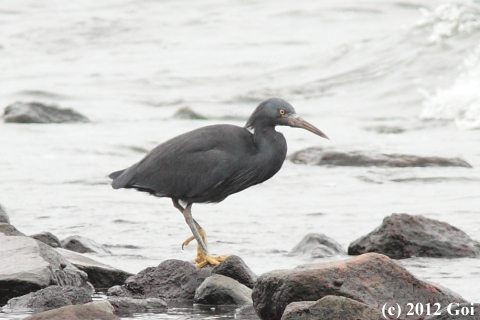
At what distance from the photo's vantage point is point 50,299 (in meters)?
5.46

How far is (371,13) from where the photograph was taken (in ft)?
80.2

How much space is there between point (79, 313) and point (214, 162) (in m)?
2.18

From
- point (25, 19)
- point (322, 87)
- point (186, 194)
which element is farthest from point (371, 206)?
point (25, 19)

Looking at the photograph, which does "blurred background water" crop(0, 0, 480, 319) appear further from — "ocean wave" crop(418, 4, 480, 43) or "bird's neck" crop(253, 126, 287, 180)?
"bird's neck" crop(253, 126, 287, 180)

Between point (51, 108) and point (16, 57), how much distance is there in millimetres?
8941

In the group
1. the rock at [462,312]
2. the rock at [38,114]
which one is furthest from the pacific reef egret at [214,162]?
the rock at [38,114]

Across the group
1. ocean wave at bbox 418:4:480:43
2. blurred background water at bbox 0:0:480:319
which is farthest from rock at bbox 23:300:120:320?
ocean wave at bbox 418:4:480:43

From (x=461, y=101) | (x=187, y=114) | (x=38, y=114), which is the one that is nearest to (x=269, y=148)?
(x=38, y=114)

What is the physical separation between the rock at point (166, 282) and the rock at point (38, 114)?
8.86 m

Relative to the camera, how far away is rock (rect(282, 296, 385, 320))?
465cm

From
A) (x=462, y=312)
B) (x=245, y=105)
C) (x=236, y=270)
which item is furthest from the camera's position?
(x=245, y=105)

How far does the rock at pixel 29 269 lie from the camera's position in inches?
225

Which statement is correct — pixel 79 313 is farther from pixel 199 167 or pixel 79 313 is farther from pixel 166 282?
pixel 199 167

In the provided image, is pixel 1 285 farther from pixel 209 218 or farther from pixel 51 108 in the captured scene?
pixel 51 108
